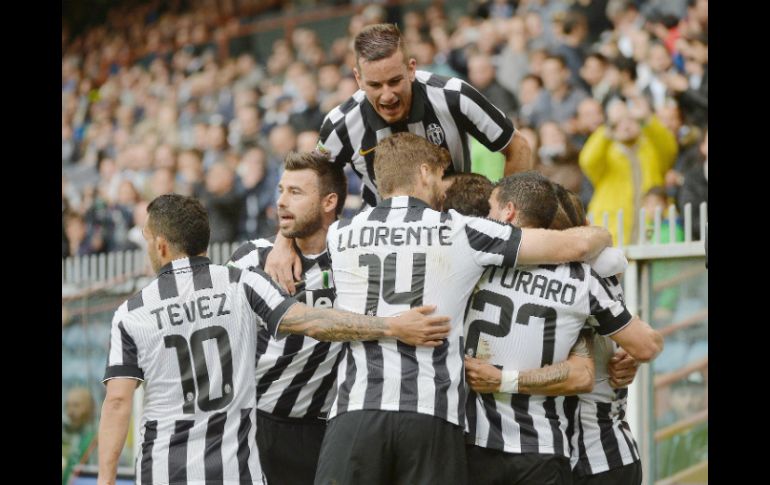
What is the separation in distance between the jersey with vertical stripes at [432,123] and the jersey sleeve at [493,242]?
1.05m

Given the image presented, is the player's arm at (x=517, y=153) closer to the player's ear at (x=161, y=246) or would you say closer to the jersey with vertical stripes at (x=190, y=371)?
the jersey with vertical stripes at (x=190, y=371)

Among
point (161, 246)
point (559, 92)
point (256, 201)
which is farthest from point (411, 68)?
point (256, 201)

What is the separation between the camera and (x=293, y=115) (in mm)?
10742

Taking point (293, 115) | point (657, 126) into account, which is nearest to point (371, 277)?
point (657, 126)

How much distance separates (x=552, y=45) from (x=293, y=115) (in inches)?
115

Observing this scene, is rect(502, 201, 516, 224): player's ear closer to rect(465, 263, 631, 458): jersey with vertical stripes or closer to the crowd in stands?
rect(465, 263, 631, 458): jersey with vertical stripes

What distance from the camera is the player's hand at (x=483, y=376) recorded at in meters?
3.68

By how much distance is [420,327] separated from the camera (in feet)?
11.7

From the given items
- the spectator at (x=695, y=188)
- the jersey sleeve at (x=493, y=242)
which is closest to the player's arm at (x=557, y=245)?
the jersey sleeve at (x=493, y=242)

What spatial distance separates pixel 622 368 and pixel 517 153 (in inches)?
48.3

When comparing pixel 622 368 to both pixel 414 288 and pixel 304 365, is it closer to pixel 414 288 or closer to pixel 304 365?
pixel 414 288

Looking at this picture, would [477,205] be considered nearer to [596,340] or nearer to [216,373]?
[596,340]
